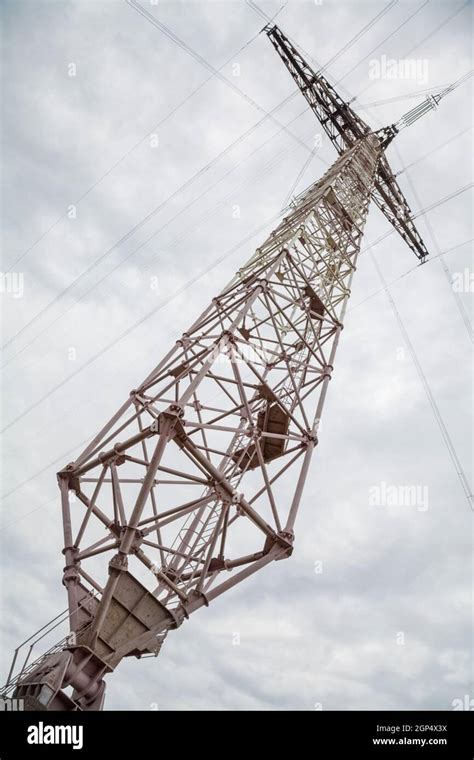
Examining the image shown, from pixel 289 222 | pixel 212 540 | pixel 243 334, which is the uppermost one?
pixel 289 222

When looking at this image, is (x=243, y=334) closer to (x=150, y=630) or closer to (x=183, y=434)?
(x=183, y=434)

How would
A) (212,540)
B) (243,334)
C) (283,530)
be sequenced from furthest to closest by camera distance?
(243,334) → (283,530) → (212,540)

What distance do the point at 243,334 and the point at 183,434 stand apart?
5937 millimetres

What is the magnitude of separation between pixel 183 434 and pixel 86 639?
4130 mm

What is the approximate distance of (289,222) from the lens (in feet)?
67.0

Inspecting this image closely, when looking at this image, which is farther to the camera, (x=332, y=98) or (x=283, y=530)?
(x=332, y=98)

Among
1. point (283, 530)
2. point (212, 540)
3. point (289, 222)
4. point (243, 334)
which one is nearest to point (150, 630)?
point (212, 540)

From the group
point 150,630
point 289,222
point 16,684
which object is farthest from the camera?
point 289,222

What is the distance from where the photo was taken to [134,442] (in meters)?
13.3

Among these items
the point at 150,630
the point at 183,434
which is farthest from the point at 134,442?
the point at 150,630
